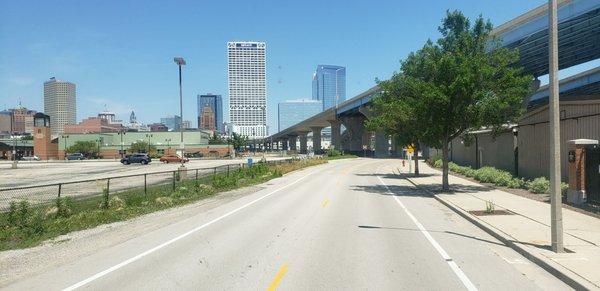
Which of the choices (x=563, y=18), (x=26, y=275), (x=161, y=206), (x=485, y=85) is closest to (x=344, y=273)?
(x=26, y=275)

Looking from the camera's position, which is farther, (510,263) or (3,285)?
(510,263)

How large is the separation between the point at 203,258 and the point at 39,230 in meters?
6.45

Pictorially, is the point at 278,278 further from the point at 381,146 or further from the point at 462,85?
the point at 381,146

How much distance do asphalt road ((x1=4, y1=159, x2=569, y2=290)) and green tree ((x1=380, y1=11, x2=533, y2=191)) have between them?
8.54 m

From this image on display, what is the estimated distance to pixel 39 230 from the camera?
1462 centimetres

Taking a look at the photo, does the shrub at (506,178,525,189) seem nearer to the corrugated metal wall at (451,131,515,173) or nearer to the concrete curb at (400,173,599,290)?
the corrugated metal wall at (451,131,515,173)

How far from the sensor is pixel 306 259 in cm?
1027

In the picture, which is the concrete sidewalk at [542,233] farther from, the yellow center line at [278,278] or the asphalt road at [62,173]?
the asphalt road at [62,173]

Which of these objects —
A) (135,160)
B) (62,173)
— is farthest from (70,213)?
(135,160)

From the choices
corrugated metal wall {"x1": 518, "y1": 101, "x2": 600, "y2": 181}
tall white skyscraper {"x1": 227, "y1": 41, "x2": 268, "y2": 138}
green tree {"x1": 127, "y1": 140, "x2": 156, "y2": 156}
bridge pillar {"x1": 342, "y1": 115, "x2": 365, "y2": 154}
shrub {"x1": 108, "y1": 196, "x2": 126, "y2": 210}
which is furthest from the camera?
green tree {"x1": 127, "y1": 140, "x2": 156, "y2": 156}

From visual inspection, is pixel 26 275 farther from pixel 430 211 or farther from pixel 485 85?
pixel 485 85

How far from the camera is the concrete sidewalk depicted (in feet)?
29.0

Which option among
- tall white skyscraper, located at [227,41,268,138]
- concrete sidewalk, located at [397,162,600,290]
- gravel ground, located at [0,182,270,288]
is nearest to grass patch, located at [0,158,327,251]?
gravel ground, located at [0,182,270,288]

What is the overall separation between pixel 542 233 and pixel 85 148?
163960 mm
